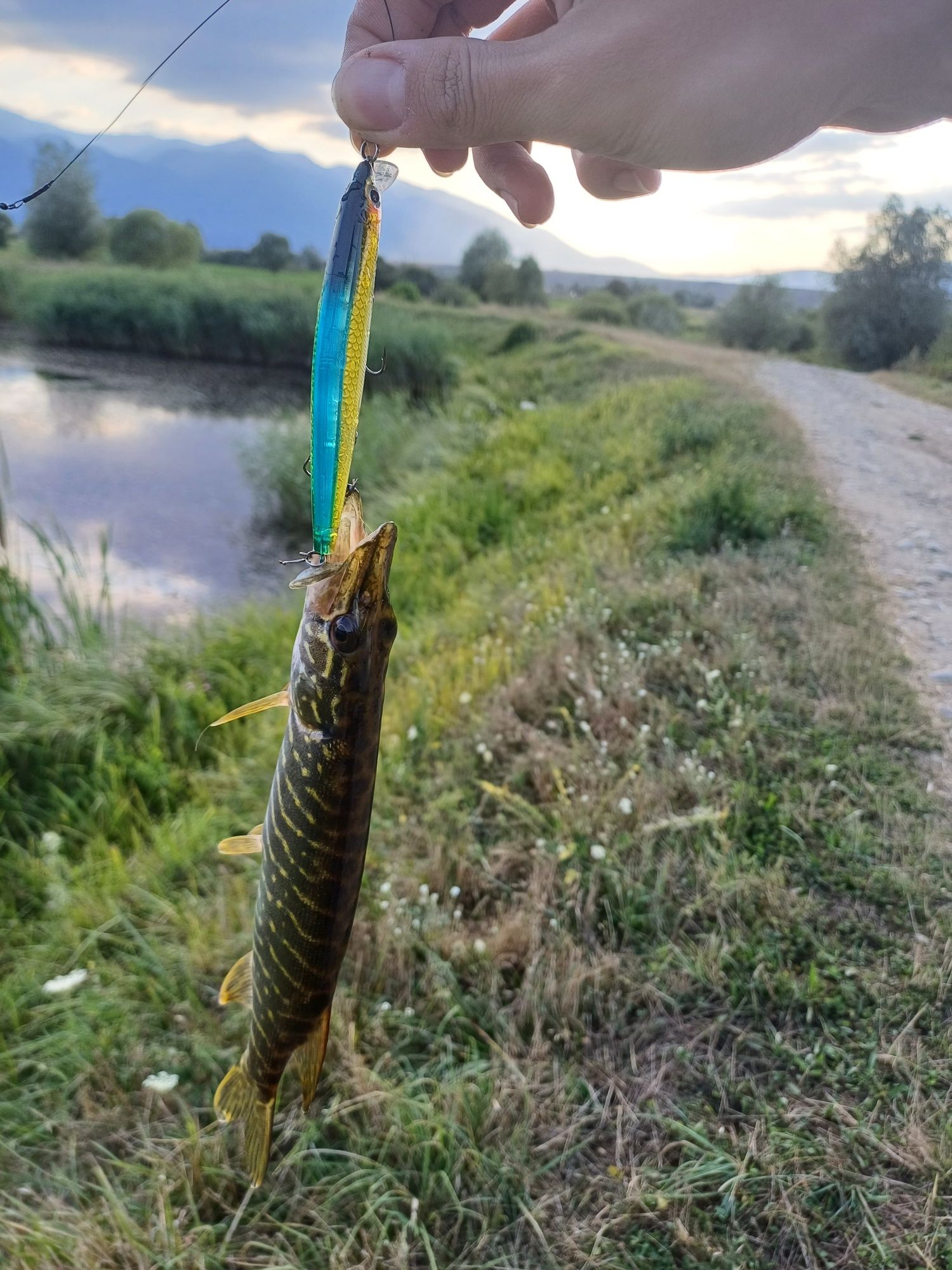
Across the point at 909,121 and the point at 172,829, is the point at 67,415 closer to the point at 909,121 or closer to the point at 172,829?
the point at 172,829

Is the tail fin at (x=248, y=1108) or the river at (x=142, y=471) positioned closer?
the tail fin at (x=248, y=1108)

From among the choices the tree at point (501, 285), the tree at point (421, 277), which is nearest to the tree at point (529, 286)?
the tree at point (501, 285)

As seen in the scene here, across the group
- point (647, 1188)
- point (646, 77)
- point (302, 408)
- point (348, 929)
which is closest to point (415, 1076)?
point (647, 1188)

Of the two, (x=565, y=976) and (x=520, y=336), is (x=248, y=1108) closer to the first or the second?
(x=565, y=976)

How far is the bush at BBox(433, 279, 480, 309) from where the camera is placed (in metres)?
25.8

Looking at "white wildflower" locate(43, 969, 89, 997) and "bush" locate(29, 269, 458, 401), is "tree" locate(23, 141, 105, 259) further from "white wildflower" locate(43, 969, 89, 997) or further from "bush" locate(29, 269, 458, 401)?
"white wildflower" locate(43, 969, 89, 997)

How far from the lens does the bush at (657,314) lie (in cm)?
2723

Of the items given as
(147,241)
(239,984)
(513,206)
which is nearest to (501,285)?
(147,241)

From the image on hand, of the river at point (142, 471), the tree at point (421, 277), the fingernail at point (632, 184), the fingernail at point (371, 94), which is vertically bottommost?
the river at point (142, 471)

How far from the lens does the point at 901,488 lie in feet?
23.3

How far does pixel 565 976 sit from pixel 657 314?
28261 millimetres

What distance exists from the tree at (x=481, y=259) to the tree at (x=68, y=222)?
11.6 meters

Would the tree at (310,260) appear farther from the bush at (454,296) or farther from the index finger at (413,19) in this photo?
the index finger at (413,19)

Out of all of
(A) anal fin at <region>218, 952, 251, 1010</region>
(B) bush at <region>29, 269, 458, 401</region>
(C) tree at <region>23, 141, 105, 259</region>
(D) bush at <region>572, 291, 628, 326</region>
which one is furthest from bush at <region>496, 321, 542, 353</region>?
(A) anal fin at <region>218, 952, 251, 1010</region>
